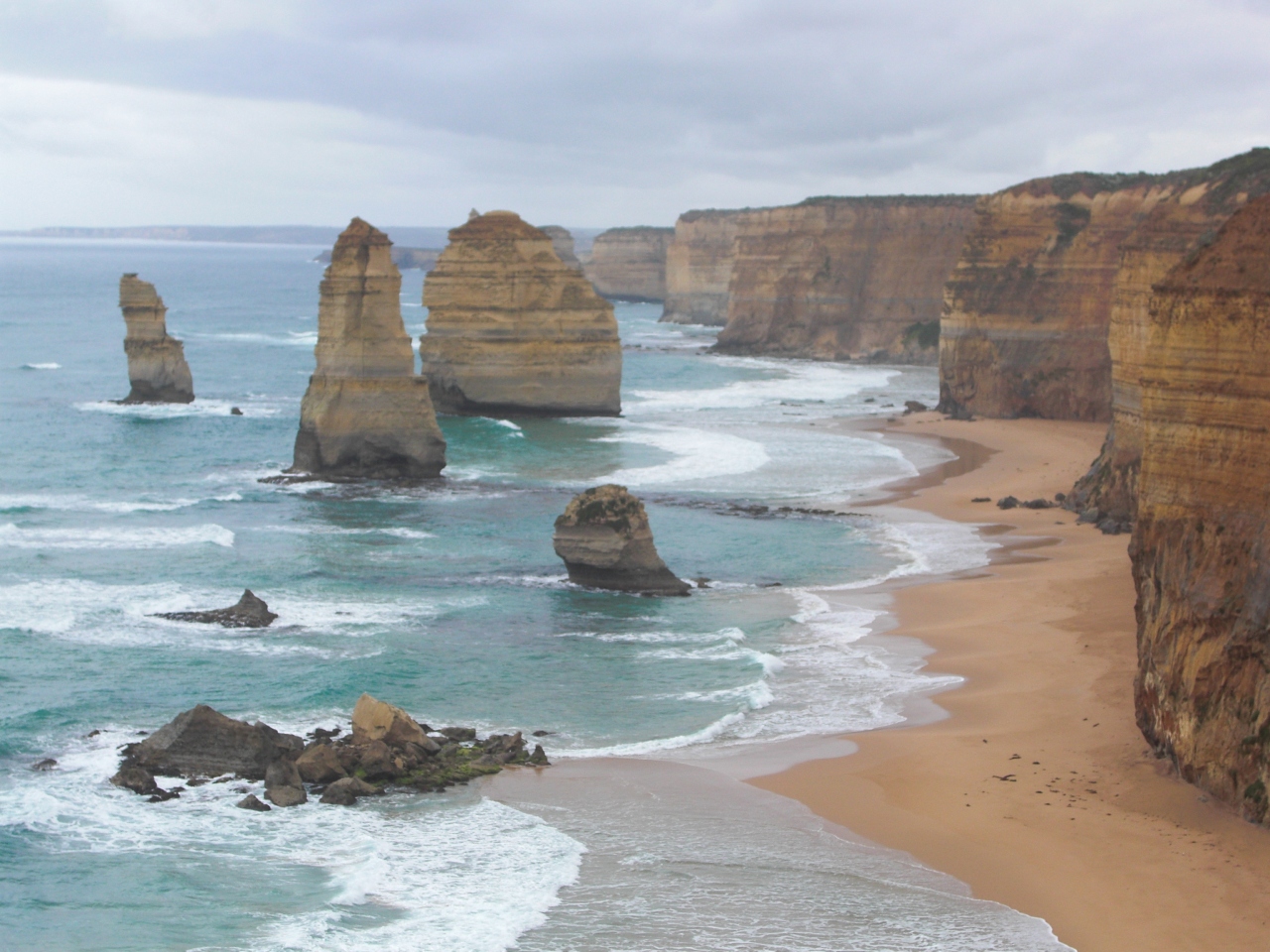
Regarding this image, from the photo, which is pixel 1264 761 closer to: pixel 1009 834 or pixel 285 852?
pixel 1009 834

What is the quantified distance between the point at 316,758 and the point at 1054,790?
8.56m

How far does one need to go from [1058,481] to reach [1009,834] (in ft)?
85.4

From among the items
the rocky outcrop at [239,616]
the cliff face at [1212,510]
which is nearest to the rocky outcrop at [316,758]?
the rocky outcrop at [239,616]

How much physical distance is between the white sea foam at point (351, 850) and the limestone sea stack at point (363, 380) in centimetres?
2224

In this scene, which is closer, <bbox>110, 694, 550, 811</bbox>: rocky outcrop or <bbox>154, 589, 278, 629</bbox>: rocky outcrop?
<bbox>110, 694, 550, 811</bbox>: rocky outcrop

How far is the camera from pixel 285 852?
1466 centimetres

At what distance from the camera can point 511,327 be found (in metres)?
54.1

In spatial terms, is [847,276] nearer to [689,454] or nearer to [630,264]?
[689,454]

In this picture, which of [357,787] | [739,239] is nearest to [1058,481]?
[357,787]

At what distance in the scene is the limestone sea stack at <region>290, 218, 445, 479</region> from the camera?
1522 inches

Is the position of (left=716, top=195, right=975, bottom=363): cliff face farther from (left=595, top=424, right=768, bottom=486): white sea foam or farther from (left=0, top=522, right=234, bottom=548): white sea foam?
(left=0, top=522, right=234, bottom=548): white sea foam

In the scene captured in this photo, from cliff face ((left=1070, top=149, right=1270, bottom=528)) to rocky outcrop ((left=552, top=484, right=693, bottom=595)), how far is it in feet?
34.8

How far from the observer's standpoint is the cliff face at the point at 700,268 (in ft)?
405

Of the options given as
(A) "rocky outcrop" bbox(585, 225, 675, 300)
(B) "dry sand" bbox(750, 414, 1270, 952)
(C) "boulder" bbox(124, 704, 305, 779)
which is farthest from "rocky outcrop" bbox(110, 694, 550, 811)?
(A) "rocky outcrop" bbox(585, 225, 675, 300)
